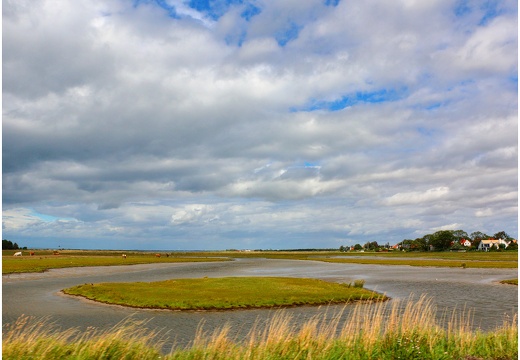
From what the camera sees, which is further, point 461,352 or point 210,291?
point 210,291

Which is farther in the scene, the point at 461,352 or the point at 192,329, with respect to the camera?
the point at 192,329

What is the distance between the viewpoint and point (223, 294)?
47750 mm

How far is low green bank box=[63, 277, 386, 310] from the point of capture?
41.6 meters

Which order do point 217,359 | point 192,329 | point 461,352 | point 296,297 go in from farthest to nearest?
point 296,297 < point 192,329 < point 461,352 < point 217,359

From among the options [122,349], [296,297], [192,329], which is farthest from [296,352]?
[296,297]

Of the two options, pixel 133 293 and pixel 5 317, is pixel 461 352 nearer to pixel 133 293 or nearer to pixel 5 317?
pixel 5 317

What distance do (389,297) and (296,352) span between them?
115 feet

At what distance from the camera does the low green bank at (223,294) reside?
41625 millimetres

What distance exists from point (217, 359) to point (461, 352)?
927 centimetres

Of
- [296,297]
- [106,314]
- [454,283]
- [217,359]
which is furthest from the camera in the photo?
[454,283]

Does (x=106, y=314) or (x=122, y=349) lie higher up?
(x=122, y=349)

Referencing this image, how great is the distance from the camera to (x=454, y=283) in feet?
213

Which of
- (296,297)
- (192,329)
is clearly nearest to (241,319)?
(192,329)

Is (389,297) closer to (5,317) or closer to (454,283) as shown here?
(454,283)
